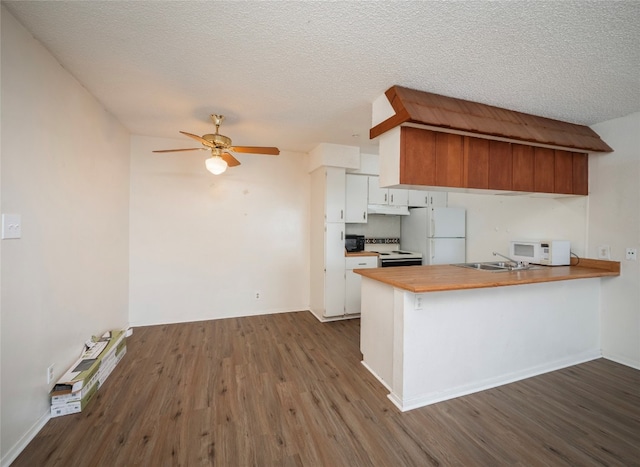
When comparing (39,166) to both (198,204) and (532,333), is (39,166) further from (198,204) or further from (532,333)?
(532,333)

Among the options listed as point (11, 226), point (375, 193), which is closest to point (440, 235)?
point (375, 193)

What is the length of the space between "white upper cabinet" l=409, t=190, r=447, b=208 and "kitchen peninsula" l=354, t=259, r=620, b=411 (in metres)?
1.94

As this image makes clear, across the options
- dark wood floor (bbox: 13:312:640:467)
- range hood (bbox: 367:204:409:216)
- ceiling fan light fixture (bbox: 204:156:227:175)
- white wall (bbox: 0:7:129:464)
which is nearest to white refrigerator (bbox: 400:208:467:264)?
range hood (bbox: 367:204:409:216)

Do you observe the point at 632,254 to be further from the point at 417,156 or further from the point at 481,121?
the point at 417,156

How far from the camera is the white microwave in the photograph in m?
2.97

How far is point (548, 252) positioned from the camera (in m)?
3.00

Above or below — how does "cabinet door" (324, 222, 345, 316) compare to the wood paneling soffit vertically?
below

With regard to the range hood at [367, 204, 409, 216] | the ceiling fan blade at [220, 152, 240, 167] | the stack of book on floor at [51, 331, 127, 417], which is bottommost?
the stack of book on floor at [51, 331, 127, 417]

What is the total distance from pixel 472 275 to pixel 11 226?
331cm

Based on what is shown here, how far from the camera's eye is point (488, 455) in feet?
5.23

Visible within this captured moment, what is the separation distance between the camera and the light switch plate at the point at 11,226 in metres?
1.49

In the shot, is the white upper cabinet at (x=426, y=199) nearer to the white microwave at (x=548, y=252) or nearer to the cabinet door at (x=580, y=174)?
the white microwave at (x=548, y=252)

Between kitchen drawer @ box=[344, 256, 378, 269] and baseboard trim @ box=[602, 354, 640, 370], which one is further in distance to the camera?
kitchen drawer @ box=[344, 256, 378, 269]

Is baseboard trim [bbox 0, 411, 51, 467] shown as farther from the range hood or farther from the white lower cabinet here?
the range hood
